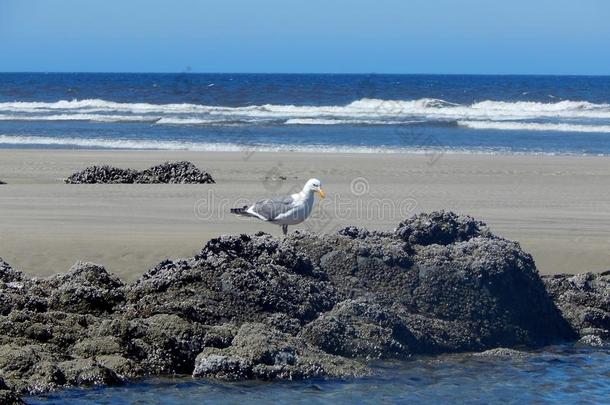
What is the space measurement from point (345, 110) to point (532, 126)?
42.9ft

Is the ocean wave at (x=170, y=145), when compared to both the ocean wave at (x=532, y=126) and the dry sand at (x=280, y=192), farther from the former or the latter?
the ocean wave at (x=532, y=126)

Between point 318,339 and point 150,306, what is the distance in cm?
131

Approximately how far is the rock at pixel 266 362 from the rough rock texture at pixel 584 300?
2440 millimetres

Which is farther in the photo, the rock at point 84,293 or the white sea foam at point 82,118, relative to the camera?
the white sea foam at point 82,118

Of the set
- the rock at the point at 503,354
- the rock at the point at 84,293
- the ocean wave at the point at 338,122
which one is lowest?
the rock at the point at 503,354

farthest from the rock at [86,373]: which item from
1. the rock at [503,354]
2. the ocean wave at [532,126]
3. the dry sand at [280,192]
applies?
the ocean wave at [532,126]

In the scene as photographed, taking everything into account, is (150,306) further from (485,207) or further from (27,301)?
(485,207)

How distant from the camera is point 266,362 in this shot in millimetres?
7523

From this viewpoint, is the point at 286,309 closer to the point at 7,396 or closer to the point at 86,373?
the point at 86,373

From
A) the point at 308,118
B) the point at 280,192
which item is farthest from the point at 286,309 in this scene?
the point at 308,118

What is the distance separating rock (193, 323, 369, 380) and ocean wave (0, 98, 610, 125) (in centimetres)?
3396

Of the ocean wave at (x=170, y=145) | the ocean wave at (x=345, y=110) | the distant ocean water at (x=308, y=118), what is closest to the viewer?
the ocean wave at (x=170, y=145)

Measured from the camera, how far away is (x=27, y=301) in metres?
8.09

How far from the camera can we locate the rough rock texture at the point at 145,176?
708 inches
